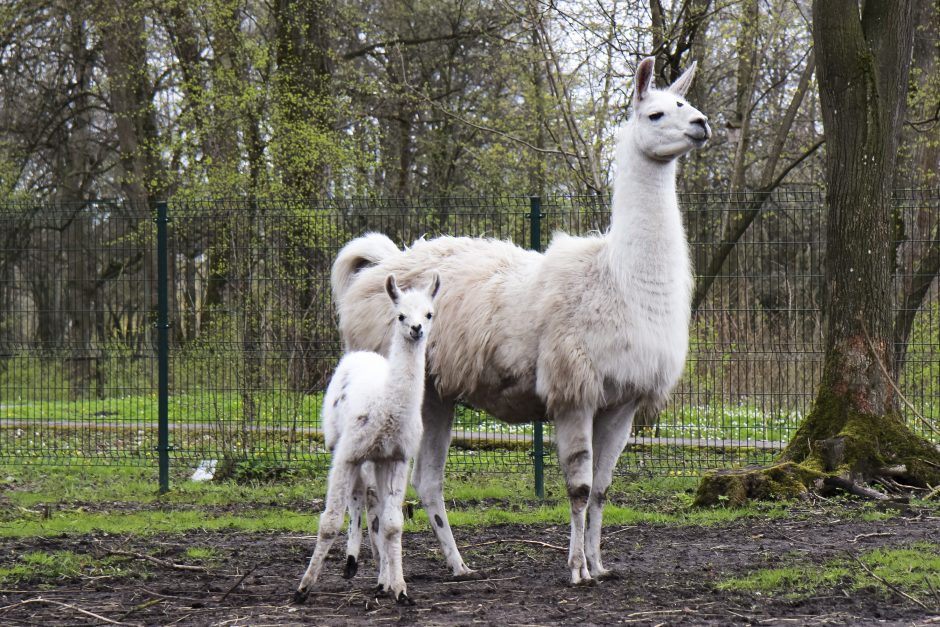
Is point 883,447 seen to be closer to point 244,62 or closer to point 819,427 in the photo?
point 819,427

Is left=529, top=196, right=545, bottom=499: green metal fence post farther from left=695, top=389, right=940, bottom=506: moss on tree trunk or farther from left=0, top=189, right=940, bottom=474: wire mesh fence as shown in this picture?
left=695, top=389, right=940, bottom=506: moss on tree trunk

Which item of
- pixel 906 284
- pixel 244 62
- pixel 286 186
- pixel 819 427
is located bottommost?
pixel 819 427

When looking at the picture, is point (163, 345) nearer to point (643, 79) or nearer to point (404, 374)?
point (404, 374)

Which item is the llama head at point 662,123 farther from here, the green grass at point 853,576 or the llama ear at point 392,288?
the green grass at point 853,576

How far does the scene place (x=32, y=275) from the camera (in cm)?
1245

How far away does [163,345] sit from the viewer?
33.5 ft

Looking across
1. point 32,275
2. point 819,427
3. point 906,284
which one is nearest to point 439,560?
point 819,427

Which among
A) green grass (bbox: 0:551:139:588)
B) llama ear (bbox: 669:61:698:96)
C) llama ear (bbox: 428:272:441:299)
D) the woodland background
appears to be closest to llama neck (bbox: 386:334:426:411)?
llama ear (bbox: 428:272:441:299)

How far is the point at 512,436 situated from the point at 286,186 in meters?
6.30

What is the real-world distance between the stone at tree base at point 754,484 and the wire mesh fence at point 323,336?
5.14ft

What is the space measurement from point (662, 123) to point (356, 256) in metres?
2.31

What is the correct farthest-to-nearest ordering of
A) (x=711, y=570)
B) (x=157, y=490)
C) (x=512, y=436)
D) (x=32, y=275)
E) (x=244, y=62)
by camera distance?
(x=244, y=62) < (x=32, y=275) < (x=512, y=436) < (x=157, y=490) < (x=711, y=570)

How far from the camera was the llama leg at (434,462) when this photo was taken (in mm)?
6383

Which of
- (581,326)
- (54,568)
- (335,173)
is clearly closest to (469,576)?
(581,326)
